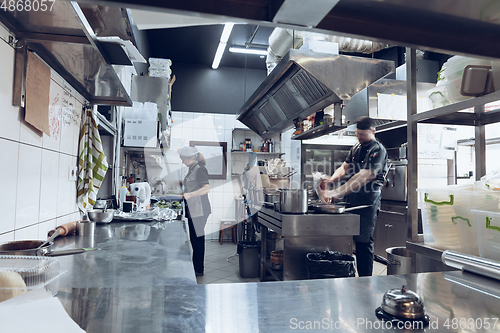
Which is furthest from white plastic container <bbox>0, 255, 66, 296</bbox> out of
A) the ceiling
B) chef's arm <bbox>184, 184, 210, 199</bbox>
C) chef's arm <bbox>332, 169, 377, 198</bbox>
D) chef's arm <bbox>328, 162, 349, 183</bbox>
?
the ceiling

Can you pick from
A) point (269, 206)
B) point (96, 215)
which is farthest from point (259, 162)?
point (96, 215)

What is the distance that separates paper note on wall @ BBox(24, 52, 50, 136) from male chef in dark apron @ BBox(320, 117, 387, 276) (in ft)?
9.12

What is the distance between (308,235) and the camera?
8.93ft

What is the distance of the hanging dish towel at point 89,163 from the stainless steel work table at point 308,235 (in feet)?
5.05

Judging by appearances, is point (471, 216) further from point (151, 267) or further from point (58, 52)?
point (58, 52)

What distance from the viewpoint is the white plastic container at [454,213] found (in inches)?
42.8

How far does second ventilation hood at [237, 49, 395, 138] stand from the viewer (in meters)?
2.67

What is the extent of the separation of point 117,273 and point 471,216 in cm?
129

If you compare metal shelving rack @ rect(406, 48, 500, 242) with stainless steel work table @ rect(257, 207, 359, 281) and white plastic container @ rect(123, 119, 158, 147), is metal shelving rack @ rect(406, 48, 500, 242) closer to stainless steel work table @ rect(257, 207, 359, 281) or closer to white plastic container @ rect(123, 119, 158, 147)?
stainless steel work table @ rect(257, 207, 359, 281)

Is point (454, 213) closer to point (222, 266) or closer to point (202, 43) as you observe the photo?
point (222, 266)

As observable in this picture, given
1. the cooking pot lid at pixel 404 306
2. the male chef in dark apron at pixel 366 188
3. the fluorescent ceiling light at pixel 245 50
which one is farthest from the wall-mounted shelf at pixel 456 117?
the fluorescent ceiling light at pixel 245 50

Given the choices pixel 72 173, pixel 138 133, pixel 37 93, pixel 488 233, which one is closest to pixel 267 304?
pixel 488 233

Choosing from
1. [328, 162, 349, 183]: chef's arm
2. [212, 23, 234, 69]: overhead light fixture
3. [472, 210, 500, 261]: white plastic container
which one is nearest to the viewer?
[472, 210, 500, 261]: white plastic container

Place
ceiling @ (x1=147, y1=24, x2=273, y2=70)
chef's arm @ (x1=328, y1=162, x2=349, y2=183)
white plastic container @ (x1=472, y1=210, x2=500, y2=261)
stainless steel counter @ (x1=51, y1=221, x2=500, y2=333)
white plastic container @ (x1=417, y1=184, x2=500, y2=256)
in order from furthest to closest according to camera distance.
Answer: ceiling @ (x1=147, y1=24, x2=273, y2=70) < chef's arm @ (x1=328, y1=162, x2=349, y2=183) < white plastic container @ (x1=417, y1=184, x2=500, y2=256) < white plastic container @ (x1=472, y1=210, x2=500, y2=261) < stainless steel counter @ (x1=51, y1=221, x2=500, y2=333)
